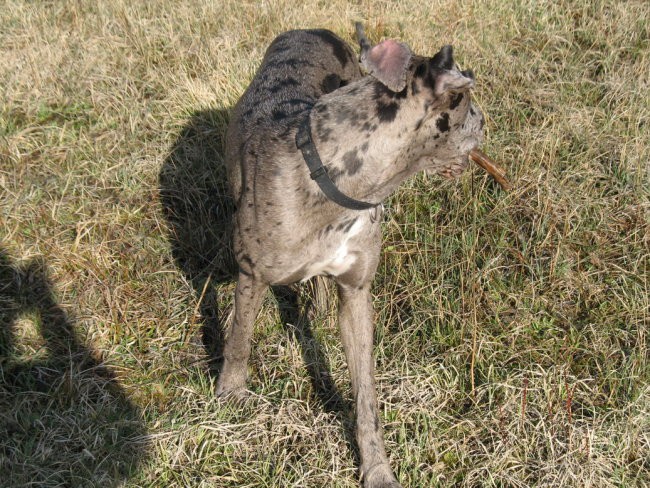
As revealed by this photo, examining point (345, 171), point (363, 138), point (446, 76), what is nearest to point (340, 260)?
point (345, 171)

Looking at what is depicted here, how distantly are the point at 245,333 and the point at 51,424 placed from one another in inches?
40.3

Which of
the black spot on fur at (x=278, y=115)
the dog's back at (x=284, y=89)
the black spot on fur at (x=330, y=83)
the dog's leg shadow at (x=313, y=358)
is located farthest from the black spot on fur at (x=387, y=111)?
the dog's leg shadow at (x=313, y=358)

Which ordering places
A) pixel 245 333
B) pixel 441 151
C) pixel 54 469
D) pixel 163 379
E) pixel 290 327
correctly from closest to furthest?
pixel 441 151 → pixel 54 469 → pixel 245 333 → pixel 163 379 → pixel 290 327

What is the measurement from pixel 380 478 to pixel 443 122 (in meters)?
1.65

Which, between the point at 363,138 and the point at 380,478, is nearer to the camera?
the point at 363,138

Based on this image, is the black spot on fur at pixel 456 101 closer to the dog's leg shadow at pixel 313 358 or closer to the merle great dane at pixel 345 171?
the merle great dane at pixel 345 171

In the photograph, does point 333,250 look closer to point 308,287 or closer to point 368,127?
point 368,127

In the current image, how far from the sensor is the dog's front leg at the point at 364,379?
139 inches

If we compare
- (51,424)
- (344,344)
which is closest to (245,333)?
(344,344)

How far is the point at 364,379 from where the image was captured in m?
3.66

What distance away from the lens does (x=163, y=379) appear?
400cm

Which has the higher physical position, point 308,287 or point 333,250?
point 333,250

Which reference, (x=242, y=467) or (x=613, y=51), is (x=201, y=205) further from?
(x=613, y=51)

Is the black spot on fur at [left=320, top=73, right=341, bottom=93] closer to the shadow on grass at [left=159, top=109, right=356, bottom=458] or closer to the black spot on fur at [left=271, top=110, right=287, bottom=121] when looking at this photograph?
the black spot on fur at [left=271, top=110, right=287, bottom=121]
